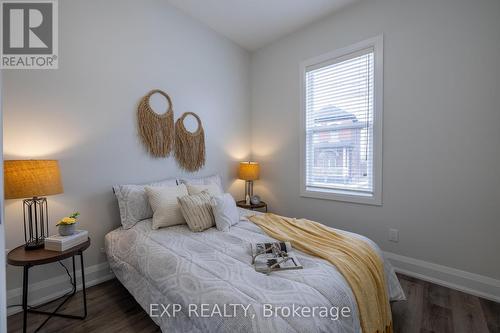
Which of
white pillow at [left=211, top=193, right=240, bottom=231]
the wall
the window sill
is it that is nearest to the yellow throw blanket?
white pillow at [left=211, top=193, right=240, bottom=231]

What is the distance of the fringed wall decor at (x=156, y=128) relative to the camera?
8.10 feet

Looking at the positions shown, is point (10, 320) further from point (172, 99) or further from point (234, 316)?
point (172, 99)

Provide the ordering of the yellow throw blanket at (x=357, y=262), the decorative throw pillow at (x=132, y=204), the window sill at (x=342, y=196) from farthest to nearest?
the window sill at (x=342, y=196)
the decorative throw pillow at (x=132, y=204)
the yellow throw blanket at (x=357, y=262)

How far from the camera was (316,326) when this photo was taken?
998 millimetres

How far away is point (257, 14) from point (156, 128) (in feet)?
5.90

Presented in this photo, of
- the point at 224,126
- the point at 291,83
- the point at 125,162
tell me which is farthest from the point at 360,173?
the point at 125,162

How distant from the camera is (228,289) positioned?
3.79 ft

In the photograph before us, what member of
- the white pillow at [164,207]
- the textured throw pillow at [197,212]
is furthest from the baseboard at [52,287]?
the textured throw pillow at [197,212]

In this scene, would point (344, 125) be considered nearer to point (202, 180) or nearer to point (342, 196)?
point (342, 196)

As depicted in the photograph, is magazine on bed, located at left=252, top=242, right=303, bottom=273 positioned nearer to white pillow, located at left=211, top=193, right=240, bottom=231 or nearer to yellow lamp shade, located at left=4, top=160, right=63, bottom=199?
white pillow, located at left=211, top=193, right=240, bottom=231

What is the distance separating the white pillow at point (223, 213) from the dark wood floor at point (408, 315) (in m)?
0.85

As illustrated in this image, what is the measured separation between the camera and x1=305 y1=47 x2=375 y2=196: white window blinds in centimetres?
257
